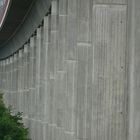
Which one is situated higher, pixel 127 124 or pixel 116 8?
pixel 116 8

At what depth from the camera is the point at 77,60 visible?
41.9 feet

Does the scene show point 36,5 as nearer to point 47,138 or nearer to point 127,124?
point 47,138

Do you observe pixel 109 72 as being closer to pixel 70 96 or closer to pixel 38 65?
pixel 70 96

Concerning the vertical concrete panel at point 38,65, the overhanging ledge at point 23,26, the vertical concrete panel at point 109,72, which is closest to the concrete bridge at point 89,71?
the vertical concrete panel at point 109,72

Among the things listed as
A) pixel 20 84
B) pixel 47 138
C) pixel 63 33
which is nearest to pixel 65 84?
pixel 63 33

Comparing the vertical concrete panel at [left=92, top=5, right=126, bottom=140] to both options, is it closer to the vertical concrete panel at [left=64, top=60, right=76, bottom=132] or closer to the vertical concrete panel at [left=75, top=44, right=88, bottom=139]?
the vertical concrete panel at [left=75, top=44, right=88, bottom=139]

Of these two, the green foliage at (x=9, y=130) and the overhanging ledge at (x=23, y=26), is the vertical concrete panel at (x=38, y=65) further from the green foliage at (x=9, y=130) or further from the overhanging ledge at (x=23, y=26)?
the green foliage at (x=9, y=130)

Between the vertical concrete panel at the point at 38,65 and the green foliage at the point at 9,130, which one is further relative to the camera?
the vertical concrete panel at the point at 38,65

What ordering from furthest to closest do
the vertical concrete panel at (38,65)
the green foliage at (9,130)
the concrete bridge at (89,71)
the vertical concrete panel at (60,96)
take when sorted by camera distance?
the vertical concrete panel at (38,65) → the vertical concrete panel at (60,96) → the green foliage at (9,130) → the concrete bridge at (89,71)

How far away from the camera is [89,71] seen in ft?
39.6

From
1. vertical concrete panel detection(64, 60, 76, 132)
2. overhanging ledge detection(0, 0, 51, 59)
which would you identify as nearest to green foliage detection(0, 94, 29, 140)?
vertical concrete panel detection(64, 60, 76, 132)

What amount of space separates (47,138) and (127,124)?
6943 mm

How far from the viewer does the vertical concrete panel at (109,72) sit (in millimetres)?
11461

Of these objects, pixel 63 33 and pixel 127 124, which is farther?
pixel 63 33
